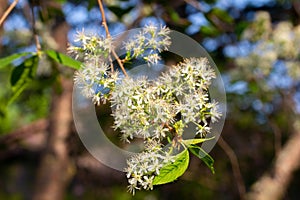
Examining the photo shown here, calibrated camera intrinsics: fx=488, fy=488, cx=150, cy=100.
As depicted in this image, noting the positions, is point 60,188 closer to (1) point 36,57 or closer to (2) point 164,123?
(1) point 36,57

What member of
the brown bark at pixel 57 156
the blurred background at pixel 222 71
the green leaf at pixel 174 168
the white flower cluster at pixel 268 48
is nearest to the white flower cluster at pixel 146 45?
the green leaf at pixel 174 168

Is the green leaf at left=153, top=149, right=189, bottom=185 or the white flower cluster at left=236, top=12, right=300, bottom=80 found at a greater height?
the green leaf at left=153, top=149, right=189, bottom=185

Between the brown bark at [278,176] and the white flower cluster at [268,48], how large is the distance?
1.17 feet

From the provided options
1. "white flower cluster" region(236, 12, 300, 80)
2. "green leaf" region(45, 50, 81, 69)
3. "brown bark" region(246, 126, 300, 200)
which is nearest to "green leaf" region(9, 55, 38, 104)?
"green leaf" region(45, 50, 81, 69)

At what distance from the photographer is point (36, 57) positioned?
0.94 m

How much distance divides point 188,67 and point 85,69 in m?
0.14

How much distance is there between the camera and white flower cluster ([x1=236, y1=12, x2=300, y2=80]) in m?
1.93

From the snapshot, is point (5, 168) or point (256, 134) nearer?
point (256, 134)

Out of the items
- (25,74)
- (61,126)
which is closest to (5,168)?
(61,126)

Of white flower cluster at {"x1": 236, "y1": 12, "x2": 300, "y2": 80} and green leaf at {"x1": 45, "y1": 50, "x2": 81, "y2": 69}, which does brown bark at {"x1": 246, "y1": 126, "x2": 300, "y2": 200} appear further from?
green leaf at {"x1": 45, "y1": 50, "x2": 81, "y2": 69}

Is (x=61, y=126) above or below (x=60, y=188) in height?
above

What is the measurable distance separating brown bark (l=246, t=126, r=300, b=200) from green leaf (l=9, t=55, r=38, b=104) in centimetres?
140

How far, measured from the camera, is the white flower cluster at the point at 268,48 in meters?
1.93

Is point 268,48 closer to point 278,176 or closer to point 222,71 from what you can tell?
point 222,71
